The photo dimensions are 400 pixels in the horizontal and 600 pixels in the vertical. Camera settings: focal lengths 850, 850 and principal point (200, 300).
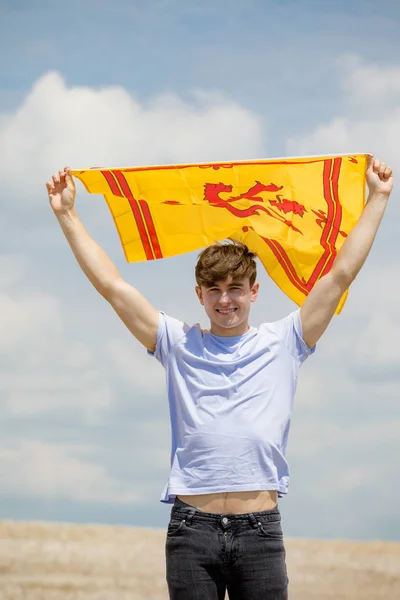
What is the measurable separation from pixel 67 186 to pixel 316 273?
1.69 meters

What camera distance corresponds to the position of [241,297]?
4500 millimetres

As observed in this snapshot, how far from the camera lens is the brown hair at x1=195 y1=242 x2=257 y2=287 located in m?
4.50

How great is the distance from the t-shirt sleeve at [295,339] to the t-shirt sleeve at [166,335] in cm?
54

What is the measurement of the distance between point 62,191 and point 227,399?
1.60m

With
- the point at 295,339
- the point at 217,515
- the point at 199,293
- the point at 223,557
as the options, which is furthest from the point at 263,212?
the point at 223,557

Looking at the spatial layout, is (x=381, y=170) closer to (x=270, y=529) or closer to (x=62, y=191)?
(x=62, y=191)

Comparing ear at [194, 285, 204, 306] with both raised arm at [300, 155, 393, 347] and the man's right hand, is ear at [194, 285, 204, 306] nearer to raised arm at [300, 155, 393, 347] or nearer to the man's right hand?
raised arm at [300, 155, 393, 347]

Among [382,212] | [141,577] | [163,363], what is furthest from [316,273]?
[141,577]

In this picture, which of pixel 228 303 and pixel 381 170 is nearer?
pixel 228 303

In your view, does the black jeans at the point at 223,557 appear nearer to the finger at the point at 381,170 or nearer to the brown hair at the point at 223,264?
the brown hair at the point at 223,264

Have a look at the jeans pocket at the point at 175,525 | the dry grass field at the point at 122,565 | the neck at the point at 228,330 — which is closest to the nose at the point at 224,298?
the neck at the point at 228,330

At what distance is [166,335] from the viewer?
15.0ft

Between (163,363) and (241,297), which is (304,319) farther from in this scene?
(163,363)

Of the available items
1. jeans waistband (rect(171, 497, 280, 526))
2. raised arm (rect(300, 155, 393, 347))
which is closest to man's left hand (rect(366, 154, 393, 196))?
raised arm (rect(300, 155, 393, 347))
